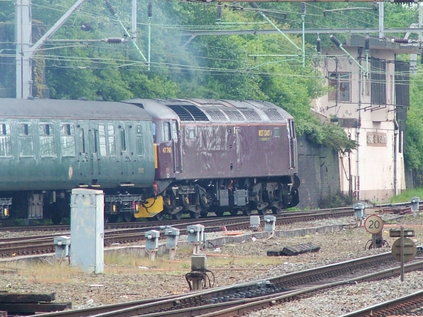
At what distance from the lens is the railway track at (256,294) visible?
1360 cm

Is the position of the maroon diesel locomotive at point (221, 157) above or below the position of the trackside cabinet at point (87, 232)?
above

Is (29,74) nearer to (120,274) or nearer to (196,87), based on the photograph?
(120,274)

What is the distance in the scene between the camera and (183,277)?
19.2 metres

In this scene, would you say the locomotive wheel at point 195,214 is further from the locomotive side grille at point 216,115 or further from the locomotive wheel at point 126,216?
the locomotive side grille at point 216,115

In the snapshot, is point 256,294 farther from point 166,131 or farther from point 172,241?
point 166,131

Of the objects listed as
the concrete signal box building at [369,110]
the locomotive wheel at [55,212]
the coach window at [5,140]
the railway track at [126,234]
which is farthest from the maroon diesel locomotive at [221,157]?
the concrete signal box building at [369,110]

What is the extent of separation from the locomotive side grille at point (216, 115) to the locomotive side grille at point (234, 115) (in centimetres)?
33

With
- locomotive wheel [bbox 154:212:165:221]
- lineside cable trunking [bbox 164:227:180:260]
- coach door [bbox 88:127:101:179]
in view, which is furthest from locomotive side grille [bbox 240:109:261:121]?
lineside cable trunking [bbox 164:227:180:260]

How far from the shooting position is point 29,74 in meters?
30.3

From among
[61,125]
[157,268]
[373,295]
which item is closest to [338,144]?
[61,125]

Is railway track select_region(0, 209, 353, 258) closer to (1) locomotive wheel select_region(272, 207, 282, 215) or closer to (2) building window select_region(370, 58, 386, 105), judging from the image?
(1) locomotive wheel select_region(272, 207, 282, 215)

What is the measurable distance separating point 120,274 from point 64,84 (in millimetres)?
22322

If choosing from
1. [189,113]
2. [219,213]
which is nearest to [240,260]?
[189,113]

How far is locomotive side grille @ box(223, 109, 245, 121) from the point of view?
36.8 m
